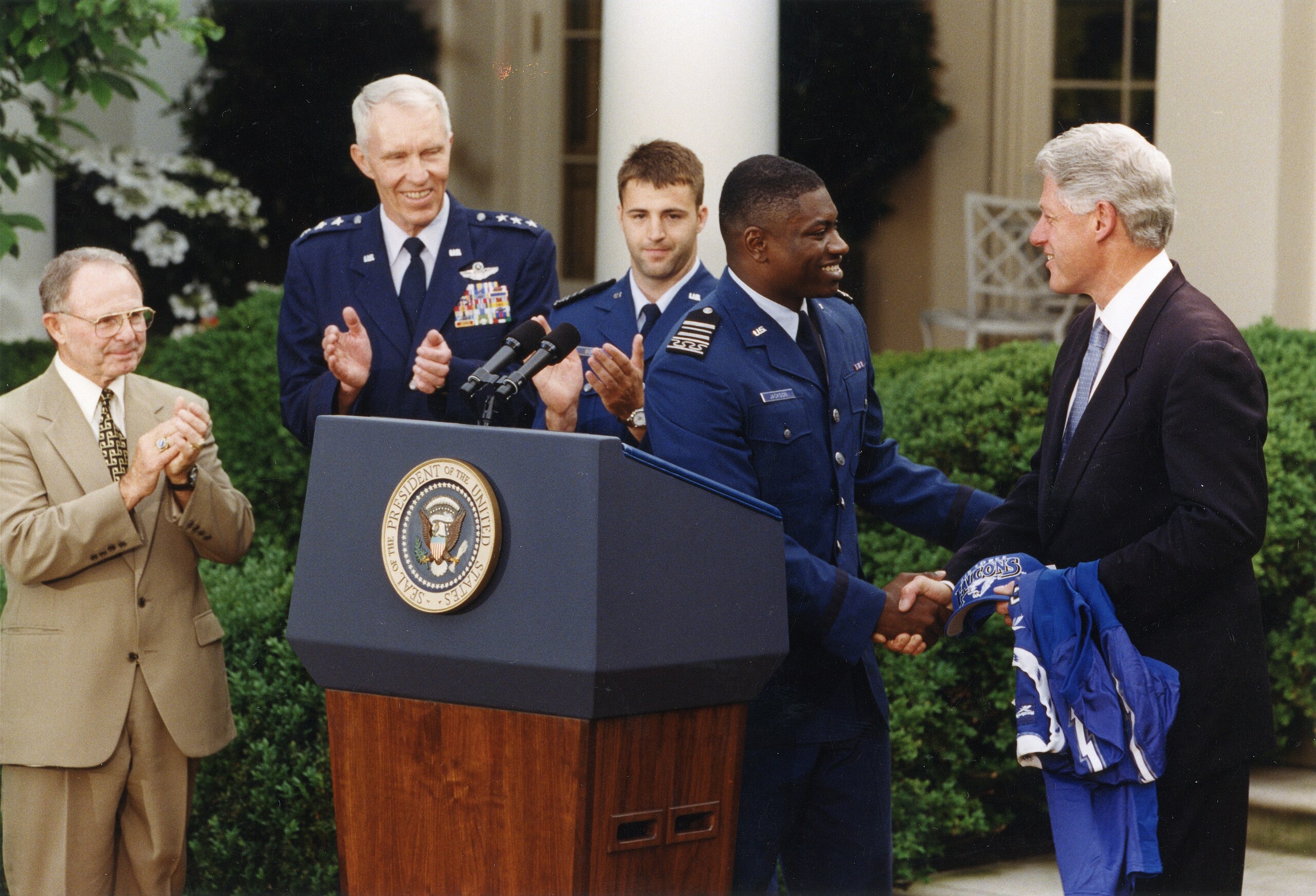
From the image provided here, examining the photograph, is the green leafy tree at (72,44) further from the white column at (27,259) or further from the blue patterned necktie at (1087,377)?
the blue patterned necktie at (1087,377)

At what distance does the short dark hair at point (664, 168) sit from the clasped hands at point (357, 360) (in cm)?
84

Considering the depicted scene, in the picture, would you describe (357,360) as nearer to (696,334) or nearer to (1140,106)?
(696,334)

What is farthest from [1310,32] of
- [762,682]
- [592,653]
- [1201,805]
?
[592,653]

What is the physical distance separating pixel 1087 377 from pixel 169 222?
605 centimetres

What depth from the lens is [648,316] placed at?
159 inches

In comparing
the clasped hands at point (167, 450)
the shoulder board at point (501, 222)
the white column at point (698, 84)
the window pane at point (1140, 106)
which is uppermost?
the window pane at point (1140, 106)

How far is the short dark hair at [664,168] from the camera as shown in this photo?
4035 millimetres

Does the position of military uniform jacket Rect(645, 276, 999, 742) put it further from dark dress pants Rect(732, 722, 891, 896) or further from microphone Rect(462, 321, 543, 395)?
microphone Rect(462, 321, 543, 395)

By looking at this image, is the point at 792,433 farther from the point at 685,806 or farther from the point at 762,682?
the point at 685,806

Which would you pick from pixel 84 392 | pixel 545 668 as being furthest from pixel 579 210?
pixel 545 668

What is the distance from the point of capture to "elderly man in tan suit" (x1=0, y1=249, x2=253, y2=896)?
11.0ft

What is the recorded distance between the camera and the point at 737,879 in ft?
9.94

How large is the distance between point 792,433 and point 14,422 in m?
1.75

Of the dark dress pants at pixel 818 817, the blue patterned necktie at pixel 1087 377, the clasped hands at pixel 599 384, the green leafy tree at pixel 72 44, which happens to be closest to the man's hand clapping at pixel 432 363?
the clasped hands at pixel 599 384
